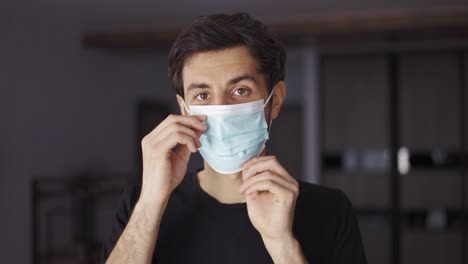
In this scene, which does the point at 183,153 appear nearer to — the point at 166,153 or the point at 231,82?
the point at 166,153

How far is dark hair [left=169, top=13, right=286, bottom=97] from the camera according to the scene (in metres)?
1.23

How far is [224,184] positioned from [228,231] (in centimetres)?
13

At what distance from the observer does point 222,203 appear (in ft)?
4.21

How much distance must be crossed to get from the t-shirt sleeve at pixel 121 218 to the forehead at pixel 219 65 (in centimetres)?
31

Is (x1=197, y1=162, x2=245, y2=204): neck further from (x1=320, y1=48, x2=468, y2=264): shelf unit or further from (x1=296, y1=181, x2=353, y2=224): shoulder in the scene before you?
(x1=320, y1=48, x2=468, y2=264): shelf unit

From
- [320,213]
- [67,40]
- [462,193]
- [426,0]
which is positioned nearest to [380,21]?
[426,0]

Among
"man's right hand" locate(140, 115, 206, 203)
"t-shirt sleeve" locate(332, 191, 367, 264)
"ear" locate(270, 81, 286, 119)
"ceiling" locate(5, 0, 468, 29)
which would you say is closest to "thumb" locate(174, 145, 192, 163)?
"man's right hand" locate(140, 115, 206, 203)

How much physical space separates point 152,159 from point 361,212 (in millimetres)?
4149

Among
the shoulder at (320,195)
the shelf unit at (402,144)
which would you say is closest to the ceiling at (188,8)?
the shelf unit at (402,144)

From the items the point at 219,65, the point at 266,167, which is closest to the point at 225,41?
the point at 219,65

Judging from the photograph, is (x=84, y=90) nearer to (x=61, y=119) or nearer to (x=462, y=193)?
(x=61, y=119)

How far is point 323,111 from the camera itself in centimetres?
502

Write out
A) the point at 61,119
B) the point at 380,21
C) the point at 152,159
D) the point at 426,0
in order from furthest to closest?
the point at 61,119, the point at 380,21, the point at 426,0, the point at 152,159

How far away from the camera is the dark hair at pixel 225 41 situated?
1228 millimetres
